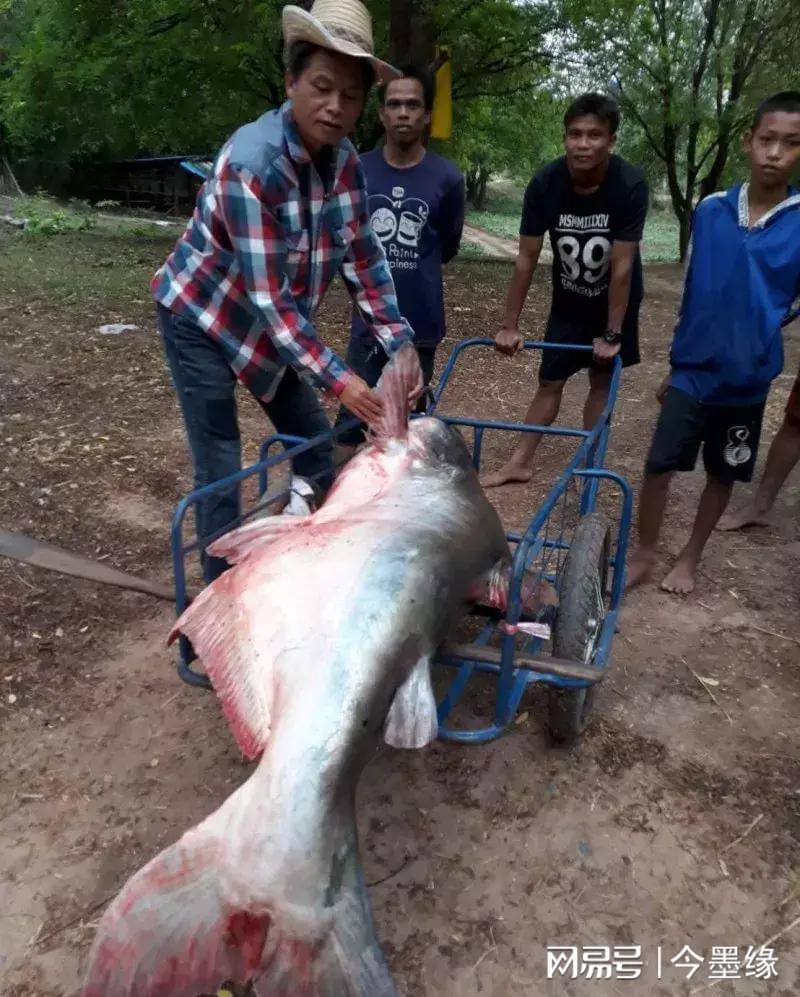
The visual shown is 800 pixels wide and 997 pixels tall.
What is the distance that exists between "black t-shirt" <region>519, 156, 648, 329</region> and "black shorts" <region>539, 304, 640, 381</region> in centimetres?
5

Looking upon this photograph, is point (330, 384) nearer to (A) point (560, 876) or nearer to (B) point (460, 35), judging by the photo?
(A) point (560, 876)

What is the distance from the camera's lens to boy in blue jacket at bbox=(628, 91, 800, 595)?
10.5 ft

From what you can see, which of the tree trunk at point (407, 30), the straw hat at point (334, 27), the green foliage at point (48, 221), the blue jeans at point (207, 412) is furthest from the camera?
the green foliage at point (48, 221)

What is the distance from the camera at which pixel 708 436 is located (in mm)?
3637

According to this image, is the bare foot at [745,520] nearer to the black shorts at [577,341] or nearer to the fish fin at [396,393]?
the black shorts at [577,341]

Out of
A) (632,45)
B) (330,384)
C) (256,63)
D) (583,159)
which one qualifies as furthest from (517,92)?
(330,384)

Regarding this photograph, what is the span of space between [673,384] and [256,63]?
11.6 meters

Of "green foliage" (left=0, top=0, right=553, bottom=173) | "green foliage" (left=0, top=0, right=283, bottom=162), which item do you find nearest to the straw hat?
"green foliage" (left=0, top=0, right=553, bottom=173)

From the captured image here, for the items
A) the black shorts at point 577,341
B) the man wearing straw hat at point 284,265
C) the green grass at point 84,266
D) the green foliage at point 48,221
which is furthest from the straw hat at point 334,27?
the green foliage at point 48,221

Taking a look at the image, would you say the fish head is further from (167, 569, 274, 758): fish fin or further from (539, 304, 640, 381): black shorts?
(539, 304, 640, 381): black shorts

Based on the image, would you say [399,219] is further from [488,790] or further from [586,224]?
[488,790]

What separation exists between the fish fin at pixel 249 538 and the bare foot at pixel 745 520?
3086mm

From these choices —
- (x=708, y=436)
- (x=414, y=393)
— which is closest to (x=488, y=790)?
(x=414, y=393)

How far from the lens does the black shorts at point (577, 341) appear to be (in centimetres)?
432
